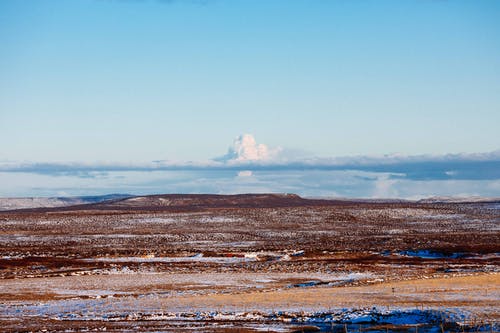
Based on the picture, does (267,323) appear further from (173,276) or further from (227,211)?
(227,211)

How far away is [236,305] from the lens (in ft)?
132

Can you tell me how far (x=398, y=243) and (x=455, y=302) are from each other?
50452 millimetres

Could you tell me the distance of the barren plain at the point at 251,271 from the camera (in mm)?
36438

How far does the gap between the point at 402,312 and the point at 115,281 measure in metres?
23.0

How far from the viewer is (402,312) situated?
3738 cm

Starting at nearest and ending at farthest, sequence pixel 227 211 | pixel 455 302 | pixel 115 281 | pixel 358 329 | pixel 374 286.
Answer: pixel 358 329 < pixel 455 302 < pixel 374 286 < pixel 115 281 < pixel 227 211

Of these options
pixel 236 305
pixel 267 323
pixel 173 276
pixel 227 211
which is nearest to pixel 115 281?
pixel 173 276

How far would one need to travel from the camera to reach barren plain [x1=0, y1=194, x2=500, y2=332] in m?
36.4

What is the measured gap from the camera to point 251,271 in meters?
60.0

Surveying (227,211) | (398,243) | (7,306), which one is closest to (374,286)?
(7,306)

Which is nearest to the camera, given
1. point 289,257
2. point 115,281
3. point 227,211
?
point 115,281

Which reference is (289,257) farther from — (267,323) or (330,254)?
(267,323)

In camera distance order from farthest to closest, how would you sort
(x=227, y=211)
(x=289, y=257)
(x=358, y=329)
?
(x=227, y=211) → (x=289, y=257) → (x=358, y=329)

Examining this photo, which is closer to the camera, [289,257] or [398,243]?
[289,257]
